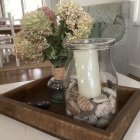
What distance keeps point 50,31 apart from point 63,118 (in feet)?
0.89

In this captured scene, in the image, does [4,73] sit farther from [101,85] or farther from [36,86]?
[101,85]

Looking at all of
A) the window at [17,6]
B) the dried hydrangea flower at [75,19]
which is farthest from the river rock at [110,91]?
the window at [17,6]

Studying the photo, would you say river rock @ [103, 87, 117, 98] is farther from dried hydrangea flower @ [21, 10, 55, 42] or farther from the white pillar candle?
dried hydrangea flower @ [21, 10, 55, 42]

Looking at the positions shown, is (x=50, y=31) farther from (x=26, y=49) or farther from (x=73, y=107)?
(x=73, y=107)

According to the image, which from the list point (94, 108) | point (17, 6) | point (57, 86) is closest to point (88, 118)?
point (94, 108)

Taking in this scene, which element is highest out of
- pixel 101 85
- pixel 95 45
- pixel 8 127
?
pixel 95 45

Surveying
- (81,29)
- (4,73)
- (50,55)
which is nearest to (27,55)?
(50,55)

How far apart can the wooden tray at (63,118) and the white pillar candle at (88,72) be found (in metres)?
0.08

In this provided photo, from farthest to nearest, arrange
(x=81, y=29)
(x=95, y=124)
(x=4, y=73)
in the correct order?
1. (x=4, y=73)
2. (x=81, y=29)
3. (x=95, y=124)

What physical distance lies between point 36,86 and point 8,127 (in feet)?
0.83

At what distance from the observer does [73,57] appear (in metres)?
0.58

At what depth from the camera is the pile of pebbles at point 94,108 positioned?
1.76 ft

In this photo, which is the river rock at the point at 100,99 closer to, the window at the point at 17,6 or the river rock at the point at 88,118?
the river rock at the point at 88,118

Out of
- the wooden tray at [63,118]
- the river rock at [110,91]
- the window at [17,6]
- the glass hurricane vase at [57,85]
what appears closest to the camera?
the wooden tray at [63,118]
